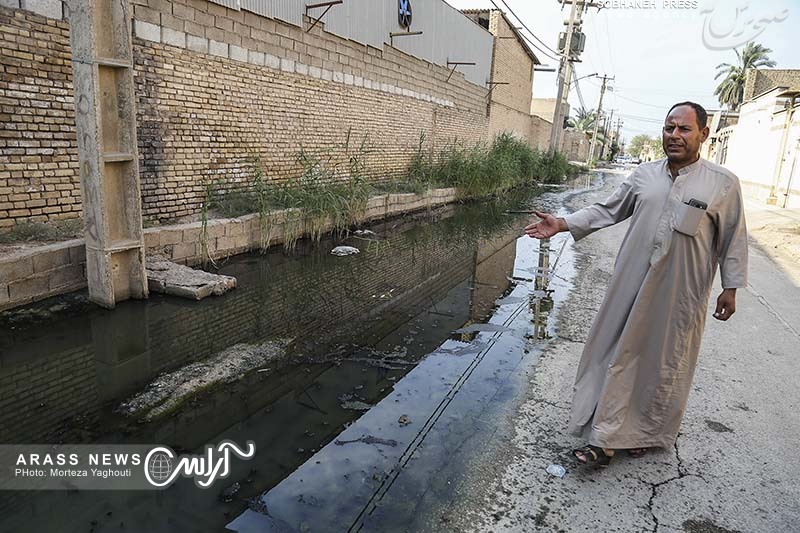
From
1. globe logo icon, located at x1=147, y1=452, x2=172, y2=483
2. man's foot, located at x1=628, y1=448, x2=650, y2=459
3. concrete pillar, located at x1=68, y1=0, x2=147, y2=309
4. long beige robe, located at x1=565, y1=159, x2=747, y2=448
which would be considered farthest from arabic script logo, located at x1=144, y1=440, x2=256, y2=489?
concrete pillar, located at x1=68, y1=0, x2=147, y2=309

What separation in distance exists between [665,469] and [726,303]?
0.94 m

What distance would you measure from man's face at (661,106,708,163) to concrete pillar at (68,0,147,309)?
177 inches

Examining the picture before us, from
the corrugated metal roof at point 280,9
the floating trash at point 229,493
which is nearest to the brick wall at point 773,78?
the corrugated metal roof at point 280,9

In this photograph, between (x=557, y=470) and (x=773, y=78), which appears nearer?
(x=557, y=470)

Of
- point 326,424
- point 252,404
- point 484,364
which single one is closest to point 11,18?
point 252,404

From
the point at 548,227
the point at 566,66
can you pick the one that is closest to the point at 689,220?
the point at 548,227

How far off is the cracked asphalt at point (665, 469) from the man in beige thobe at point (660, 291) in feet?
0.60

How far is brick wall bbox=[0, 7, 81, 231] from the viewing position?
5270 millimetres

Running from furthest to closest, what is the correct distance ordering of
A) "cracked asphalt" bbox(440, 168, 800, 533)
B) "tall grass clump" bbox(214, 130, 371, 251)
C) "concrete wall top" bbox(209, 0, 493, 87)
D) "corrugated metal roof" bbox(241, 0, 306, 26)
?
1. "concrete wall top" bbox(209, 0, 493, 87)
2. "corrugated metal roof" bbox(241, 0, 306, 26)
3. "tall grass clump" bbox(214, 130, 371, 251)
4. "cracked asphalt" bbox(440, 168, 800, 533)

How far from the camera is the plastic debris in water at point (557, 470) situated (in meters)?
2.76

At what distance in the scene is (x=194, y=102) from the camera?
7445 millimetres

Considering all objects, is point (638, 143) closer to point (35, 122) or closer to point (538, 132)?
point (538, 132)

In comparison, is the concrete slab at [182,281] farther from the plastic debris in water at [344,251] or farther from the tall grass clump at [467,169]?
the tall grass clump at [467,169]

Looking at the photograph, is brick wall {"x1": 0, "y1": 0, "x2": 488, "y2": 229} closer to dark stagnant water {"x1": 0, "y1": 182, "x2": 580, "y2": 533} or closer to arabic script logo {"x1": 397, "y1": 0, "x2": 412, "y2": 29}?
arabic script logo {"x1": 397, "y1": 0, "x2": 412, "y2": 29}
